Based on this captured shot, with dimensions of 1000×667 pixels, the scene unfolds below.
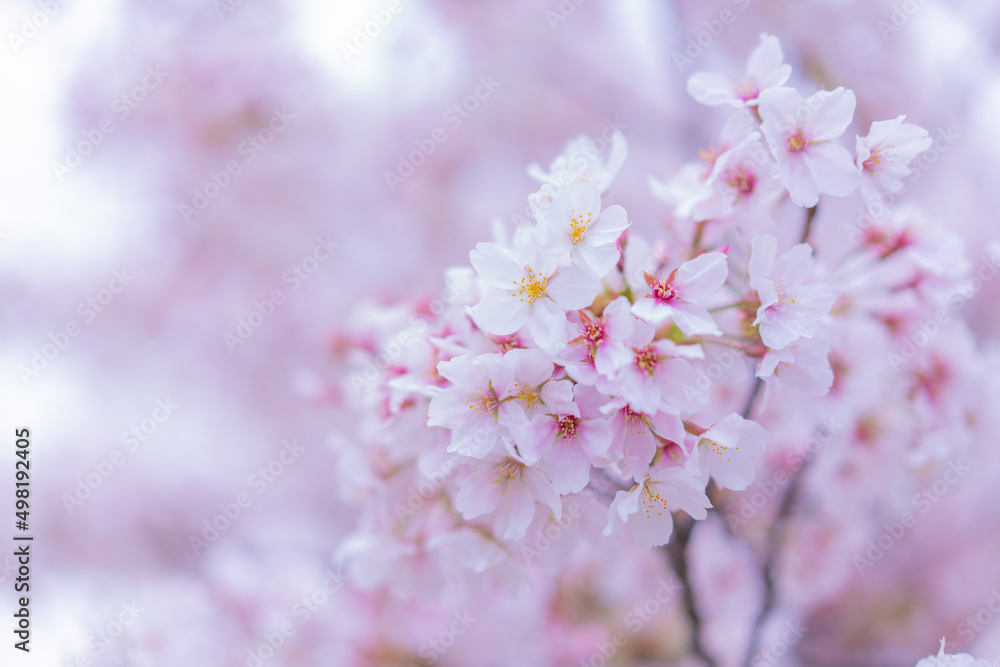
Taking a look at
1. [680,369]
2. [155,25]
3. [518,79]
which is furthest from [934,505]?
[155,25]

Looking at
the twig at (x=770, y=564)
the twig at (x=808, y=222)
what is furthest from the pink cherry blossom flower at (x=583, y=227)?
the twig at (x=770, y=564)

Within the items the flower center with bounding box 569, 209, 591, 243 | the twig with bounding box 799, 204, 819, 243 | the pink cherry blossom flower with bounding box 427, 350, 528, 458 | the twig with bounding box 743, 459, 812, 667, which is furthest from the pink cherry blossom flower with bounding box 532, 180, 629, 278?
the twig with bounding box 743, 459, 812, 667

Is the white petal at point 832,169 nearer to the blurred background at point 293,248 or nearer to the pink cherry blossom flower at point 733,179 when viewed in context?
the pink cherry blossom flower at point 733,179

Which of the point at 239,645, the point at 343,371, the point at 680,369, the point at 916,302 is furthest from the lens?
the point at 239,645

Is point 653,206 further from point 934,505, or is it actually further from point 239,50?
point 239,50

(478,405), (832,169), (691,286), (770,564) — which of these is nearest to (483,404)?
(478,405)

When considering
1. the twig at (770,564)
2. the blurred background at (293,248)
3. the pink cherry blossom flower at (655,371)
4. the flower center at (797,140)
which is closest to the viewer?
the pink cherry blossom flower at (655,371)

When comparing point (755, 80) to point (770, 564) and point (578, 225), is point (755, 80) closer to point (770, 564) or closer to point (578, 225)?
point (578, 225)

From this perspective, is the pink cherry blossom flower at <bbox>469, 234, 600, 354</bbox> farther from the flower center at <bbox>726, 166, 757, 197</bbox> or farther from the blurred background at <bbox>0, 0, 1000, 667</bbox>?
the blurred background at <bbox>0, 0, 1000, 667</bbox>
